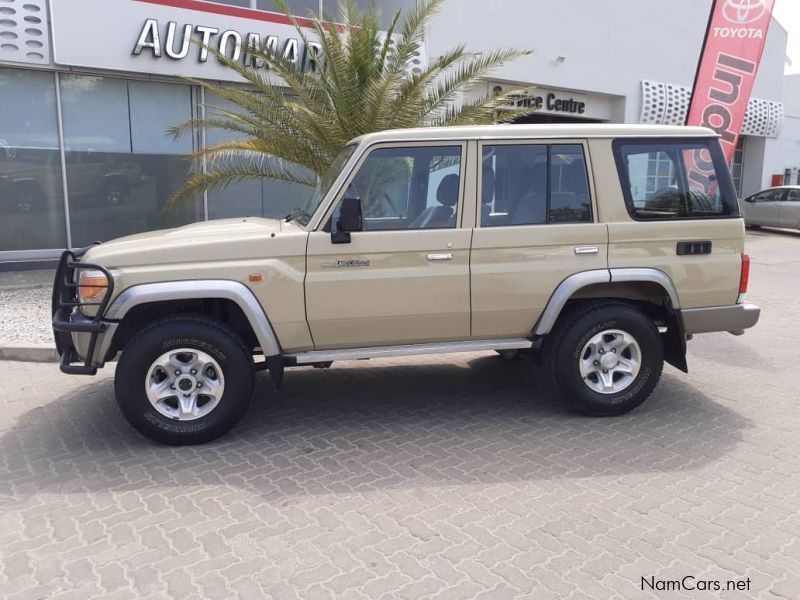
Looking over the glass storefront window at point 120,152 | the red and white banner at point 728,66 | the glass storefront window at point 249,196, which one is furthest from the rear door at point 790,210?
the glass storefront window at point 120,152

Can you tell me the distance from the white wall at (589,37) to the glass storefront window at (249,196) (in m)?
4.56

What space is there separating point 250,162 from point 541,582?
29.4ft

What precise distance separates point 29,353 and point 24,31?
20.9 ft

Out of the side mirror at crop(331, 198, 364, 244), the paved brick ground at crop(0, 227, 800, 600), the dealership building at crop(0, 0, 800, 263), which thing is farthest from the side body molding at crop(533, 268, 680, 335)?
the dealership building at crop(0, 0, 800, 263)

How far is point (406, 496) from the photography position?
3781mm

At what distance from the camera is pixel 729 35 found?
1057 cm

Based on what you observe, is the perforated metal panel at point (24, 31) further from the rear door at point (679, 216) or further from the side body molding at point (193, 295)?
the rear door at point (679, 216)

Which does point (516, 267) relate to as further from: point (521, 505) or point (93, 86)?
point (93, 86)

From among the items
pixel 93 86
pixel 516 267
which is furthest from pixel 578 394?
pixel 93 86

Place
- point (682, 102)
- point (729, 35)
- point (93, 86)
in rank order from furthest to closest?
point (682, 102) → point (93, 86) → point (729, 35)

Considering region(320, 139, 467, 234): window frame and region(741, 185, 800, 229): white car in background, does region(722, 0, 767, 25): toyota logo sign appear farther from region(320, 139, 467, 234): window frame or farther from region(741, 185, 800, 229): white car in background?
region(741, 185, 800, 229): white car in background

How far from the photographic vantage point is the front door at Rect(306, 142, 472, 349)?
4.47m

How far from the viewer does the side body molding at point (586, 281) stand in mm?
4707
